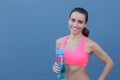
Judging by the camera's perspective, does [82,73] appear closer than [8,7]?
Yes

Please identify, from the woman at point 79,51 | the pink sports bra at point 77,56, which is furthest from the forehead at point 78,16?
the pink sports bra at point 77,56

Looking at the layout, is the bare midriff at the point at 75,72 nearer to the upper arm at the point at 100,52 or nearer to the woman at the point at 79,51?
the woman at the point at 79,51

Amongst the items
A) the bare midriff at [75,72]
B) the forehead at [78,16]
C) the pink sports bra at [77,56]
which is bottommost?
the bare midriff at [75,72]

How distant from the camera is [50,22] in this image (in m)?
3.38

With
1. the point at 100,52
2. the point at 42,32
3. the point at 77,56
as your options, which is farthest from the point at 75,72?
the point at 42,32

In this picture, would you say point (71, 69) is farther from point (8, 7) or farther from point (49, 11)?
point (8, 7)

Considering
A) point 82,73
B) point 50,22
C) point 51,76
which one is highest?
point 50,22

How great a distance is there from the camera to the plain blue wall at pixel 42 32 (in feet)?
10.9

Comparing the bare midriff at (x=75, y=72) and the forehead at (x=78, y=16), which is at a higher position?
the forehead at (x=78, y=16)

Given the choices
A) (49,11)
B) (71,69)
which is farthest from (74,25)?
(49,11)

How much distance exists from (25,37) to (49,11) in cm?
36

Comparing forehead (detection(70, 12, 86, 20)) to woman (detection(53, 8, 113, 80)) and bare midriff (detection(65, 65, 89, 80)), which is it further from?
bare midriff (detection(65, 65, 89, 80))

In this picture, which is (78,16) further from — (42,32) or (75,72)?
(42,32)

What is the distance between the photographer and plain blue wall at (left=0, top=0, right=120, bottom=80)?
3.33 meters
